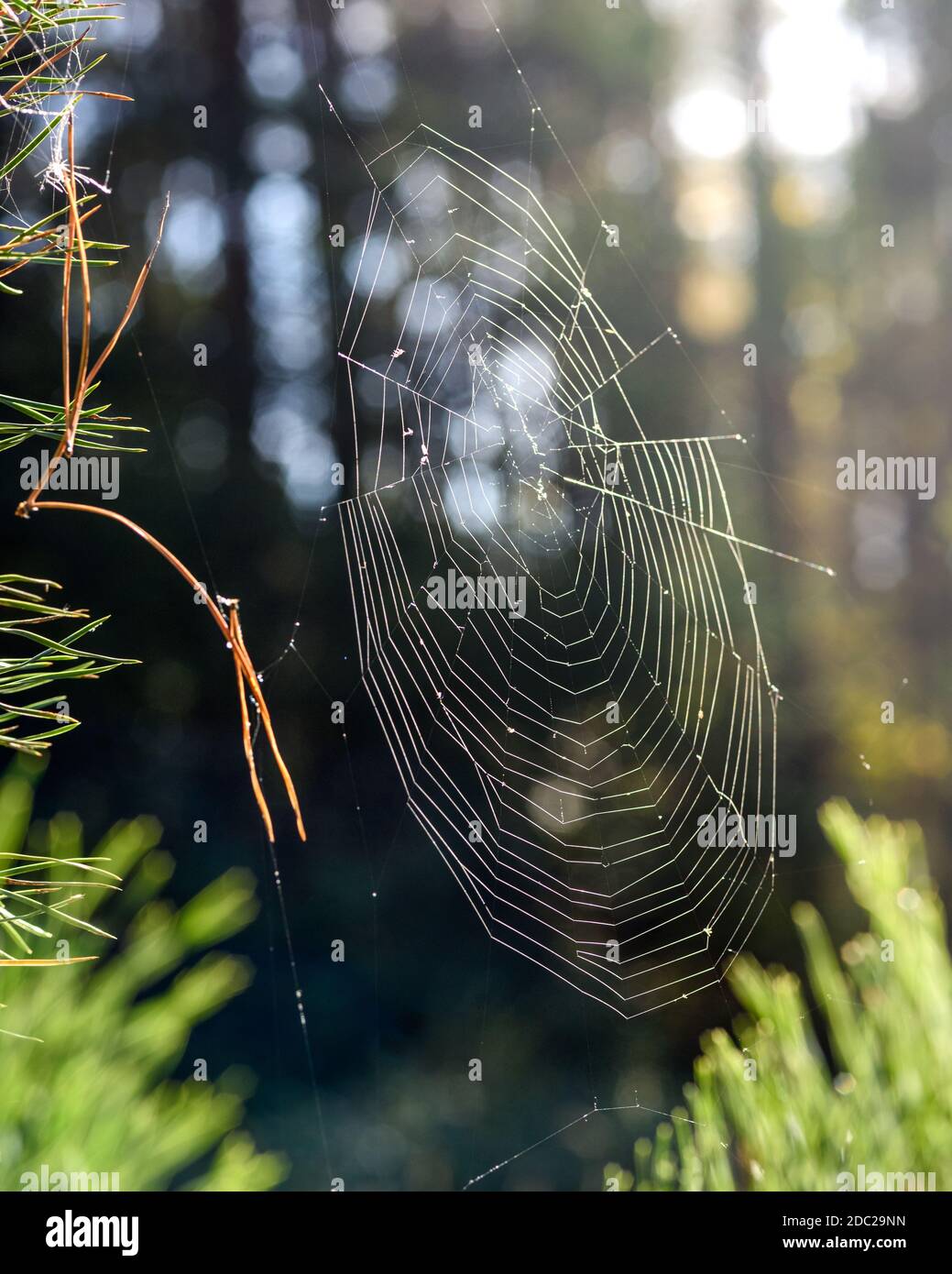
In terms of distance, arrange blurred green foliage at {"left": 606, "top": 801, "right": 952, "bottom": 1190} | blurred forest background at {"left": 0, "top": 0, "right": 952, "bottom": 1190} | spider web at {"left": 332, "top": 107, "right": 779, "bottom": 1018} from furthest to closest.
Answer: blurred forest background at {"left": 0, "top": 0, "right": 952, "bottom": 1190}, spider web at {"left": 332, "top": 107, "right": 779, "bottom": 1018}, blurred green foliage at {"left": 606, "top": 801, "right": 952, "bottom": 1190}

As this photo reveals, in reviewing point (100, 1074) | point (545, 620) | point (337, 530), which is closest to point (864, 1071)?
point (100, 1074)

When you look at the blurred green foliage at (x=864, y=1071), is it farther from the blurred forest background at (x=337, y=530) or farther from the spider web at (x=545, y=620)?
the blurred forest background at (x=337, y=530)

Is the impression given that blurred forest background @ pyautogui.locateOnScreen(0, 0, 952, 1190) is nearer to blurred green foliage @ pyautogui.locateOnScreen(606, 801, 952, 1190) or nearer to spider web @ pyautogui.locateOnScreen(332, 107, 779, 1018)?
spider web @ pyautogui.locateOnScreen(332, 107, 779, 1018)

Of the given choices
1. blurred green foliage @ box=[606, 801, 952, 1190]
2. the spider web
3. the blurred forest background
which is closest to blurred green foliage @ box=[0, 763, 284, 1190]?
blurred green foliage @ box=[606, 801, 952, 1190]

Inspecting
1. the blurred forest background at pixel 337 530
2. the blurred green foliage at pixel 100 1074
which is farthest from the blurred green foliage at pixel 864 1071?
the blurred forest background at pixel 337 530

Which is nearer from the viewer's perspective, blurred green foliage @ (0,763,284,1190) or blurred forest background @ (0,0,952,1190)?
blurred green foliage @ (0,763,284,1190)

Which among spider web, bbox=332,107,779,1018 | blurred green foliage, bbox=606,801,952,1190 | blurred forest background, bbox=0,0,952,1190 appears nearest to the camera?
blurred green foliage, bbox=606,801,952,1190
